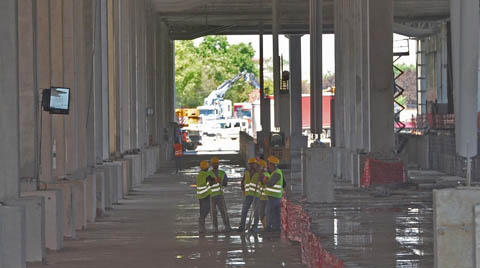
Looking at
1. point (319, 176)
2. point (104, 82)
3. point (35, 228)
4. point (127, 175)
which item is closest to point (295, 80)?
point (127, 175)

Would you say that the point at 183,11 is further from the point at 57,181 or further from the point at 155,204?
the point at 57,181

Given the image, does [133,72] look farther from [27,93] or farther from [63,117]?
[27,93]

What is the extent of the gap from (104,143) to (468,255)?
24.6 meters

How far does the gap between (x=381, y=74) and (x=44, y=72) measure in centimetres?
1427

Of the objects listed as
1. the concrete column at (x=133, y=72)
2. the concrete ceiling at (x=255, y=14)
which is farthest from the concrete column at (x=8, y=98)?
the concrete ceiling at (x=255, y=14)

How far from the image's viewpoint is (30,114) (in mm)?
20906

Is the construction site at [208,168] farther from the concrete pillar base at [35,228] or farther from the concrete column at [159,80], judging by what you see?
the concrete column at [159,80]

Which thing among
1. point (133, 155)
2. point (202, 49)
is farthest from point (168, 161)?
point (202, 49)

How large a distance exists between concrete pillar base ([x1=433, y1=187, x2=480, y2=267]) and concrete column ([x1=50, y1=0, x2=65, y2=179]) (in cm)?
1627

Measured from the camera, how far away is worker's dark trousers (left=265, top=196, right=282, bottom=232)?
78.8ft

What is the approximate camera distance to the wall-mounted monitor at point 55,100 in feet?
71.5

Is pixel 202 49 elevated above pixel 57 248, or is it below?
above

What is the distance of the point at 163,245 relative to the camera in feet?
73.6

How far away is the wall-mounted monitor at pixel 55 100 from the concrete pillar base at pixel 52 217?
5.58ft
